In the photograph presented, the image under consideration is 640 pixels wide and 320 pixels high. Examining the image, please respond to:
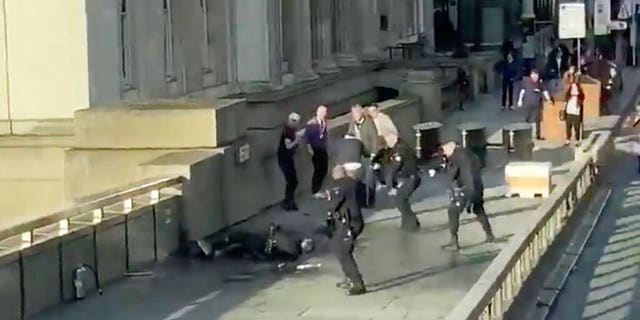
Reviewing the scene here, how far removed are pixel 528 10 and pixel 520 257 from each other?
198 ft

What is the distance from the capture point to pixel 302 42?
40406 millimetres

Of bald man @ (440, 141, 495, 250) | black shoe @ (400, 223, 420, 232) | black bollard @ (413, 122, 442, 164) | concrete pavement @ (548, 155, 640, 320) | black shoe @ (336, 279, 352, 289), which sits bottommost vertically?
concrete pavement @ (548, 155, 640, 320)

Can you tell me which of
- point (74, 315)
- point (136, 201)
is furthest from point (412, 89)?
point (74, 315)

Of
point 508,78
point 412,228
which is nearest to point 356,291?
point 412,228

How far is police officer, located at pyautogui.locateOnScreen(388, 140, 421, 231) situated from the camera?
21.8m

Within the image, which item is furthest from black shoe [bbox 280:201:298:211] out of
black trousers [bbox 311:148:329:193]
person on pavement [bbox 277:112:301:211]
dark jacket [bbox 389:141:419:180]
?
dark jacket [bbox 389:141:419:180]

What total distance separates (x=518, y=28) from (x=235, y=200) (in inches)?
2044

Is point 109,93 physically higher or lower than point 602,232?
higher

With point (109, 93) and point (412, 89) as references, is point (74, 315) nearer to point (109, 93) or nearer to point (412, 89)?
point (109, 93)

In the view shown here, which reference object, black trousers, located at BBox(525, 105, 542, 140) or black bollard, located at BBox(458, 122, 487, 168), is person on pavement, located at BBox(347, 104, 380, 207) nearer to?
black bollard, located at BBox(458, 122, 487, 168)

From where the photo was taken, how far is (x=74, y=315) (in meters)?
16.1

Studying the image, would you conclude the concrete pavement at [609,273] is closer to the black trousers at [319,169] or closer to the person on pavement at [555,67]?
the black trousers at [319,169]

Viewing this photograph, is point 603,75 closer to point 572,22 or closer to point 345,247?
point 572,22

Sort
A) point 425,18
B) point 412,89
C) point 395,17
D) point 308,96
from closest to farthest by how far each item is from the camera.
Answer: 1. point 308,96
2. point 412,89
3. point 395,17
4. point 425,18
